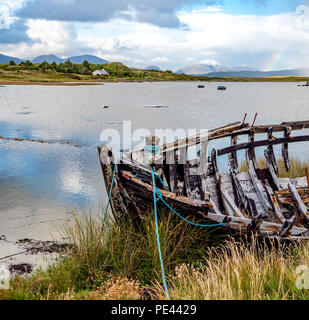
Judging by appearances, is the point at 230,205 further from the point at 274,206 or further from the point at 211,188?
the point at 274,206

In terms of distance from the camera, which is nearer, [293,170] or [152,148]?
[152,148]

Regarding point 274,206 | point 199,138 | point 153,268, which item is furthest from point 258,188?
point 153,268

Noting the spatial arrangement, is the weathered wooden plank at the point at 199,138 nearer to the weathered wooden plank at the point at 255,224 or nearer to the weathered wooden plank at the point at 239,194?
the weathered wooden plank at the point at 239,194

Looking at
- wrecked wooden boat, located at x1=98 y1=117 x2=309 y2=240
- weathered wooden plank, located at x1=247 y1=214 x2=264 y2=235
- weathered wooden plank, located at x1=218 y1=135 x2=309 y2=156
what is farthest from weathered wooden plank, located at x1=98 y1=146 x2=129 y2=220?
weathered wooden plank, located at x1=218 y1=135 x2=309 y2=156

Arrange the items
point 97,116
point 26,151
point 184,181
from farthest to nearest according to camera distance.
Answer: point 97,116 < point 26,151 < point 184,181

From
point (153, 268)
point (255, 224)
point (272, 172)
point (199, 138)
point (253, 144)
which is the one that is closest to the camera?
point (153, 268)

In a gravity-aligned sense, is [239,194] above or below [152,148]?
below

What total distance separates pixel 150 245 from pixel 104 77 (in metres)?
131

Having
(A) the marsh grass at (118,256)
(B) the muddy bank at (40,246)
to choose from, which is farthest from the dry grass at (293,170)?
(B) the muddy bank at (40,246)

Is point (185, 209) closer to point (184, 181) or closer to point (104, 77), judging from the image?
point (184, 181)

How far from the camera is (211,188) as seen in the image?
29.1ft

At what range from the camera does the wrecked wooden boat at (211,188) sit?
636cm
